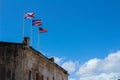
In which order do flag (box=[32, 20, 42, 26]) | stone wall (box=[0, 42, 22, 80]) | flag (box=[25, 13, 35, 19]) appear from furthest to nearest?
1. flag (box=[32, 20, 42, 26])
2. flag (box=[25, 13, 35, 19])
3. stone wall (box=[0, 42, 22, 80])

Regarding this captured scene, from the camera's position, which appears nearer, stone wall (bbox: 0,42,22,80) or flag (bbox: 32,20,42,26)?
stone wall (bbox: 0,42,22,80)

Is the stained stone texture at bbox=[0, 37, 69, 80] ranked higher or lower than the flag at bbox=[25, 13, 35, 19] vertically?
lower

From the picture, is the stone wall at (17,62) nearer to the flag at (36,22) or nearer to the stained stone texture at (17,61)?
the stained stone texture at (17,61)

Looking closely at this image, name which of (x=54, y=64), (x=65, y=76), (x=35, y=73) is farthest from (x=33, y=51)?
(x=65, y=76)

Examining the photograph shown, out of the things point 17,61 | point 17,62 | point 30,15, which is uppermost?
point 30,15

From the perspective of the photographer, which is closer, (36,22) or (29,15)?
(29,15)

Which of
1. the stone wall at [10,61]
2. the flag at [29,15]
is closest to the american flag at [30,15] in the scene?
the flag at [29,15]

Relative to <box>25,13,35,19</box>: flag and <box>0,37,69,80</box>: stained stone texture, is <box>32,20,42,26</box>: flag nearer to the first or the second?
<box>25,13,35,19</box>: flag

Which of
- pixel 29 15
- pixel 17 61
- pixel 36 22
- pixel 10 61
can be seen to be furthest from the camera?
pixel 36 22

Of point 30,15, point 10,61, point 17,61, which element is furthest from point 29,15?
point 10,61

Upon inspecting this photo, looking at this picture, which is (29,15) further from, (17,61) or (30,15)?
(17,61)

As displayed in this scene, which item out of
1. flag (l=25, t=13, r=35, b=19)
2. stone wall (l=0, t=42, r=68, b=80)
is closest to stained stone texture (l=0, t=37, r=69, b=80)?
stone wall (l=0, t=42, r=68, b=80)

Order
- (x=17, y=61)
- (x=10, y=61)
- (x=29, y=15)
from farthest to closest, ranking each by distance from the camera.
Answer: (x=29, y=15) → (x=17, y=61) → (x=10, y=61)

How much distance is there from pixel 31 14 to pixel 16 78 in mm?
8402
